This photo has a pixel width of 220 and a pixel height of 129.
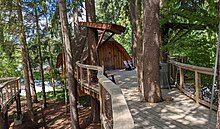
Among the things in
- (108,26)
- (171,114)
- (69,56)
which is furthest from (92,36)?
(171,114)

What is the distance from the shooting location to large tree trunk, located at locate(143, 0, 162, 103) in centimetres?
561

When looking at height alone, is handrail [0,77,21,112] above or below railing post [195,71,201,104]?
below

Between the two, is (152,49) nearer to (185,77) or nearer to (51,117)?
(185,77)

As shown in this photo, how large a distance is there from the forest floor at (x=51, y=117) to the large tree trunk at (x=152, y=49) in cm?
465

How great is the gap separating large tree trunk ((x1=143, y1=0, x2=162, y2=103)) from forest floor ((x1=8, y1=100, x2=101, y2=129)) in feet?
15.2

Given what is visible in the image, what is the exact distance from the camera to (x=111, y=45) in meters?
18.4

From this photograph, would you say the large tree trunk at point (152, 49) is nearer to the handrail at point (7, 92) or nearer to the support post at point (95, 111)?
the support post at point (95, 111)

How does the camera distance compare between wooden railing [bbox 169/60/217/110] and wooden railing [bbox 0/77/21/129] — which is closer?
wooden railing [bbox 169/60/217/110]

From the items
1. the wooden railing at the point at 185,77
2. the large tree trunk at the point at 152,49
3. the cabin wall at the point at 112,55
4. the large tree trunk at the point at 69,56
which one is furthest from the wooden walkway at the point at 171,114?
the cabin wall at the point at 112,55

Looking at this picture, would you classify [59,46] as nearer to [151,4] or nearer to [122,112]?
[151,4]

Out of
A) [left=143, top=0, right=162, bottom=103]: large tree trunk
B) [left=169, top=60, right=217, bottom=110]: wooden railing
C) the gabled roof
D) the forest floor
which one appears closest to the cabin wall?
the forest floor

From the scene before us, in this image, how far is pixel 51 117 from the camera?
41.3ft

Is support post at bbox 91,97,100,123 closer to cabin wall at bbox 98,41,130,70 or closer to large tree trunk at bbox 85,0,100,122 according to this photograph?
large tree trunk at bbox 85,0,100,122

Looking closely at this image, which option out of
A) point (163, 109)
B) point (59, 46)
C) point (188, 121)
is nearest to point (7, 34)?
point (59, 46)
